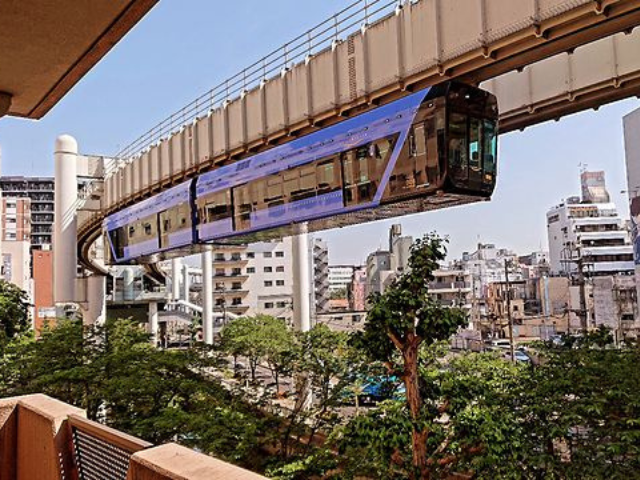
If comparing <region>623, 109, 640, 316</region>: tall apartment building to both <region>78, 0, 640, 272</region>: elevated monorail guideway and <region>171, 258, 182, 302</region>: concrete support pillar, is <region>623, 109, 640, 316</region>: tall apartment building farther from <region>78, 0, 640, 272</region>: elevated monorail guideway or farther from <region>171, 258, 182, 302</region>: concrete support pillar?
<region>171, 258, 182, 302</region>: concrete support pillar

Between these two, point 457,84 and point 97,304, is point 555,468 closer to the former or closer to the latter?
point 457,84

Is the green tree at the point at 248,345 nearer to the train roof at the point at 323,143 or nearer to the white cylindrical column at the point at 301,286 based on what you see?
the white cylindrical column at the point at 301,286

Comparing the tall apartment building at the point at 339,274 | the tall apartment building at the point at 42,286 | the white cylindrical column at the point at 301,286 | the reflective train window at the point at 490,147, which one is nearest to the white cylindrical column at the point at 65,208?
the white cylindrical column at the point at 301,286

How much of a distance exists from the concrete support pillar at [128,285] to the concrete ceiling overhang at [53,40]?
43.7m

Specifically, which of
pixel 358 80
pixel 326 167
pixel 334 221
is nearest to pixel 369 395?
pixel 334 221

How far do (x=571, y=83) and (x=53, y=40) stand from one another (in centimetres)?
976

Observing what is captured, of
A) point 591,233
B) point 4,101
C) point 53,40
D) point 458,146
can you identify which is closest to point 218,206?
point 458,146

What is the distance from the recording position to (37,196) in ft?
275

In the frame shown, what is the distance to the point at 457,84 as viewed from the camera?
32.1 feet

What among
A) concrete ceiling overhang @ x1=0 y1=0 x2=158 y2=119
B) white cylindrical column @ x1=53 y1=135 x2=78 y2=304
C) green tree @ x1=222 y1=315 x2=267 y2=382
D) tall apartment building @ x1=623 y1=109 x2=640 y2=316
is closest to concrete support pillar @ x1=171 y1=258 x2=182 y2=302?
green tree @ x1=222 y1=315 x2=267 y2=382

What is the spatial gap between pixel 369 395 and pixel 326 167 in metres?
5.53

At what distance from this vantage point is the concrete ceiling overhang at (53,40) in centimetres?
303

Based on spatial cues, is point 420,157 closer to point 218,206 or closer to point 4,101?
point 4,101

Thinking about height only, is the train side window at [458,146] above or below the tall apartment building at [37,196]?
below
